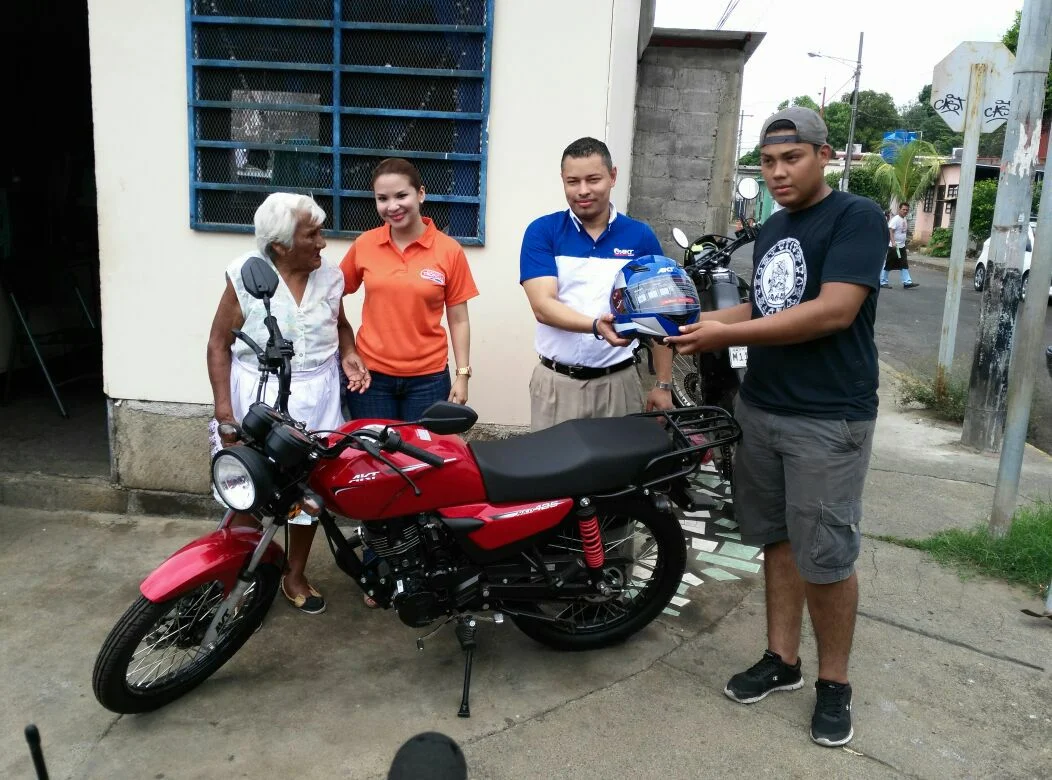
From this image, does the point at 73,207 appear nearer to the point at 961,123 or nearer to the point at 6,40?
the point at 6,40

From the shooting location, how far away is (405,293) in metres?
3.37

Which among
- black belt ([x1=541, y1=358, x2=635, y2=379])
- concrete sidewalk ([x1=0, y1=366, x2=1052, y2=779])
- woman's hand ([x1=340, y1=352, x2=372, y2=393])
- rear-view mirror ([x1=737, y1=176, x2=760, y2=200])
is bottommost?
concrete sidewalk ([x1=0, y1=366, x2=1052, y2=779])

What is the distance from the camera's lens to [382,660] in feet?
10.5

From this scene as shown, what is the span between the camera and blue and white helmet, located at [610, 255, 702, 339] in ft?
8.79

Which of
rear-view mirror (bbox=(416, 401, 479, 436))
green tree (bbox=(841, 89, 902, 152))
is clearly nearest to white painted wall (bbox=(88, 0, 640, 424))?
rear-view mirror (bbox=(416, 401, 479, 436))

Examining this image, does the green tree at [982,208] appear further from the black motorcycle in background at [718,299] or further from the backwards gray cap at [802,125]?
the backwards gray cap at [802,125]

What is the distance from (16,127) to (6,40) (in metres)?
0.58

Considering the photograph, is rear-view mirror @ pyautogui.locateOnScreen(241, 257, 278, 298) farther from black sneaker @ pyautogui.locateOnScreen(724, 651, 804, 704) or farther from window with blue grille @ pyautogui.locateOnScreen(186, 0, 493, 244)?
black sneaker @ pyautogui.locateOnScreen(724, 651, 804, 704)

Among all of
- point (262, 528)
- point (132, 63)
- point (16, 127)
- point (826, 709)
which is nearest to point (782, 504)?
point (826, 709)

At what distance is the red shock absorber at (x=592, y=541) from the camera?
2982mm

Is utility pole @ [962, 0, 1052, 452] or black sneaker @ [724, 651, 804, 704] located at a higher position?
utility pole @ [962, 0, 1052, 452]

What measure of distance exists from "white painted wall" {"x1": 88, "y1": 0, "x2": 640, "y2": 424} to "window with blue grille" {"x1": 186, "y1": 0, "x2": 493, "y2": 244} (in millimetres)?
92

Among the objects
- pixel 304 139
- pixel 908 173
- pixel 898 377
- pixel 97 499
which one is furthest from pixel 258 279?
pixel 908 173

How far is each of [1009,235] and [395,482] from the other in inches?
181
